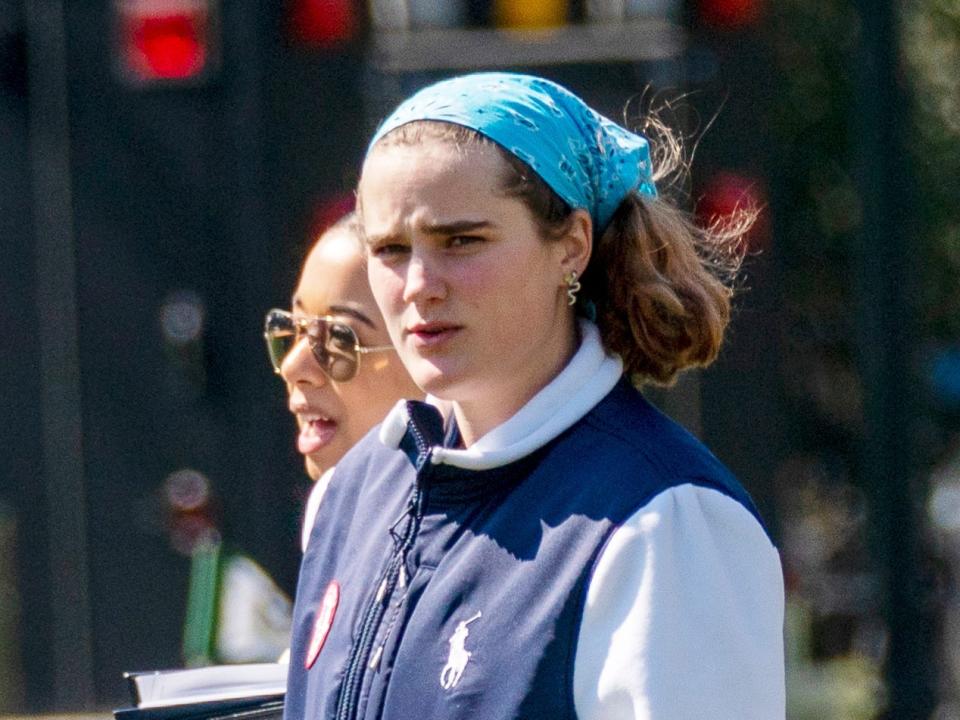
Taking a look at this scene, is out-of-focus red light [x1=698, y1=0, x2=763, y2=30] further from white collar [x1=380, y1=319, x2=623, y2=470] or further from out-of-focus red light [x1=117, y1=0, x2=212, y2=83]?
white collar [x1=380, y1=319, x2=623, y2=470]

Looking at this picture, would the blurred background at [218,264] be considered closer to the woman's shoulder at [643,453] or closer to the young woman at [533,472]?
the young woman at [533,472]

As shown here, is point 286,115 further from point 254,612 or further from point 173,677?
point 173,677

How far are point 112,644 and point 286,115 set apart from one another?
1.30 metres

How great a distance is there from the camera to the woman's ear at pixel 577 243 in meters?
1.78

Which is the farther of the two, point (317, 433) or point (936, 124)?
point (936, 124)

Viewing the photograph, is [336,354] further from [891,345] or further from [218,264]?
[891,345]

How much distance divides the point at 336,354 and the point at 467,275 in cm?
75

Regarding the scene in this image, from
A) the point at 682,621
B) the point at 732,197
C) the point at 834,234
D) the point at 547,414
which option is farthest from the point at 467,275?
the point at 834,234

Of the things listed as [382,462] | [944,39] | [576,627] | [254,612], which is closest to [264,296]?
[254,612]

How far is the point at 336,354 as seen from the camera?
8.04ft

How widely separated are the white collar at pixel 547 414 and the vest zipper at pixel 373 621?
0.22 feet

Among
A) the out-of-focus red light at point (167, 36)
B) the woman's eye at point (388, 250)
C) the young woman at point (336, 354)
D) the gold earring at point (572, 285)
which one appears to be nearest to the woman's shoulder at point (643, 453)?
the gold earring at point (572, 285)

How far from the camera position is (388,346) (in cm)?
243

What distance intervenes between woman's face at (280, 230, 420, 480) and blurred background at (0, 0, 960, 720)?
181cm
